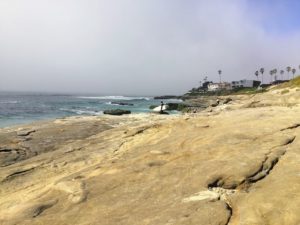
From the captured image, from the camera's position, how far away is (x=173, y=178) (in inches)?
440

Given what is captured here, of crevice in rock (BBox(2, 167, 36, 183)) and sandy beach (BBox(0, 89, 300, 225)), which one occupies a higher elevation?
sandy beach (BBox(0, 89, 300, 225))

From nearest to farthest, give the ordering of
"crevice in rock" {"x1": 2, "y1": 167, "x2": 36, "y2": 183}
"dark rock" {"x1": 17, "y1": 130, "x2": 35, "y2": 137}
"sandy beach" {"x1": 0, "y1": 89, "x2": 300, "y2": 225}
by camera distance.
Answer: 1. "sandy beach" {"x1": 0, "y1": 89, "x2": 300, "y2": 225}
2. "crevice in rock" {"x1": 2, "y1": 167, "x2": 36, "y2": 183}
3. "dark rock" {"x1": 17, "y1": 130, "x2": 35, "y2": 137}

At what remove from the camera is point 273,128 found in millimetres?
14617

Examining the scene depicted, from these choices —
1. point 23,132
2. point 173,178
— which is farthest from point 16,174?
point 23,132

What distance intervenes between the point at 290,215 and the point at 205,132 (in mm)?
7397

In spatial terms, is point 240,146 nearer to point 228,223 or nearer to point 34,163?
point 228,223

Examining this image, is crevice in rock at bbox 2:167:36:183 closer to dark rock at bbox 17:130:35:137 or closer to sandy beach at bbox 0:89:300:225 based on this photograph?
sandy beach at bbox 0:89:300:225

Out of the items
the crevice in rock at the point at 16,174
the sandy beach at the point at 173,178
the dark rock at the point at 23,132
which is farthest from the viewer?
the dark rock at the point at 23,132

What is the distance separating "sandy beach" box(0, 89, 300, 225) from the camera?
9.09 metres

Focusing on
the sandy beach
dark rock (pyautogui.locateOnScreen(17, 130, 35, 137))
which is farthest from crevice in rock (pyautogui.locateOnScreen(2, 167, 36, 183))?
dark rock (pyautogui.locateOnScreen(17, 130, 35, 137))

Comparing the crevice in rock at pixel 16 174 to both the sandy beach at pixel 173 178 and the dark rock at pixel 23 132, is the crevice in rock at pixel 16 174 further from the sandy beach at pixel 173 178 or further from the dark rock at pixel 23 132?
the dark rock at pixel 23 132

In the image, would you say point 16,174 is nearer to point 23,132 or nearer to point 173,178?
point 173,178

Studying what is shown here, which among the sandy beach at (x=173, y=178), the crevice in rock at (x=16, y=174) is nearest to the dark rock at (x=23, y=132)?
the sandy beach at (x=173, y=178)

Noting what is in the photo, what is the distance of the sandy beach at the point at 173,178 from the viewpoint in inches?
358
